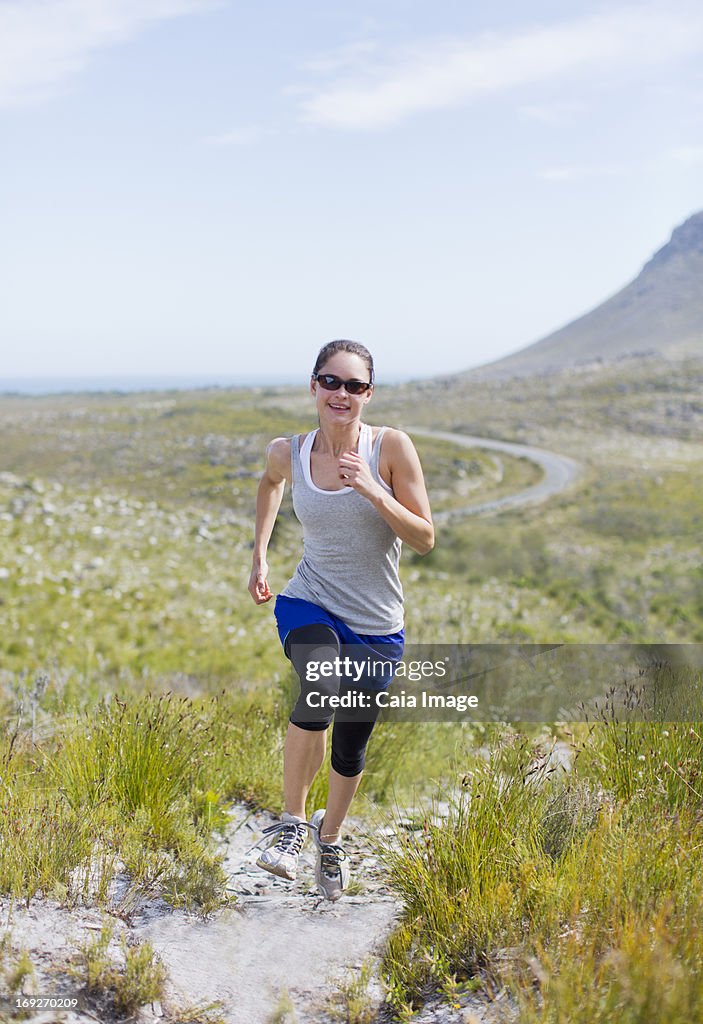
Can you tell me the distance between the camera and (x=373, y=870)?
→ 3578 millimetres

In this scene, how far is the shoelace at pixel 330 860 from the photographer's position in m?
3.19

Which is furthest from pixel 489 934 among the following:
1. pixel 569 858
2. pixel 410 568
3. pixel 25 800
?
pixel 410 568

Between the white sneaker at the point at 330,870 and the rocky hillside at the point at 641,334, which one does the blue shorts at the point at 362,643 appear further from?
the rocky hillside at the point at 641,334

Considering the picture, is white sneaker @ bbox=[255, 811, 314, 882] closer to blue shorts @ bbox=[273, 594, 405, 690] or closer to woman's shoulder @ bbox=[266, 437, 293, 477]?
blue shorts @ bbox=[273, 594, 405, 690]

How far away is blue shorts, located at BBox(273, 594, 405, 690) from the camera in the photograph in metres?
3.04

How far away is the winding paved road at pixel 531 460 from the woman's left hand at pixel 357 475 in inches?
1334

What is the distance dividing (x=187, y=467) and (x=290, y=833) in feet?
156

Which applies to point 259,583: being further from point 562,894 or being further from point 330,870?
point 562,894

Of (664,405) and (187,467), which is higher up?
(664,405)

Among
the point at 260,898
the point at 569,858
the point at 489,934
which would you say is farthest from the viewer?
the point at 260,898

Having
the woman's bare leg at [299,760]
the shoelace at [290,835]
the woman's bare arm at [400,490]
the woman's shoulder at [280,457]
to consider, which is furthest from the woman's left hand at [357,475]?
the shoelace at [290,835]

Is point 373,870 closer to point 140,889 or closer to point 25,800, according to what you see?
point 140,889

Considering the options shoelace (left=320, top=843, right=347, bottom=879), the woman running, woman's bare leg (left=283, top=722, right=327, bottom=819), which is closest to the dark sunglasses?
the woman running

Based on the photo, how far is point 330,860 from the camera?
319 cm
